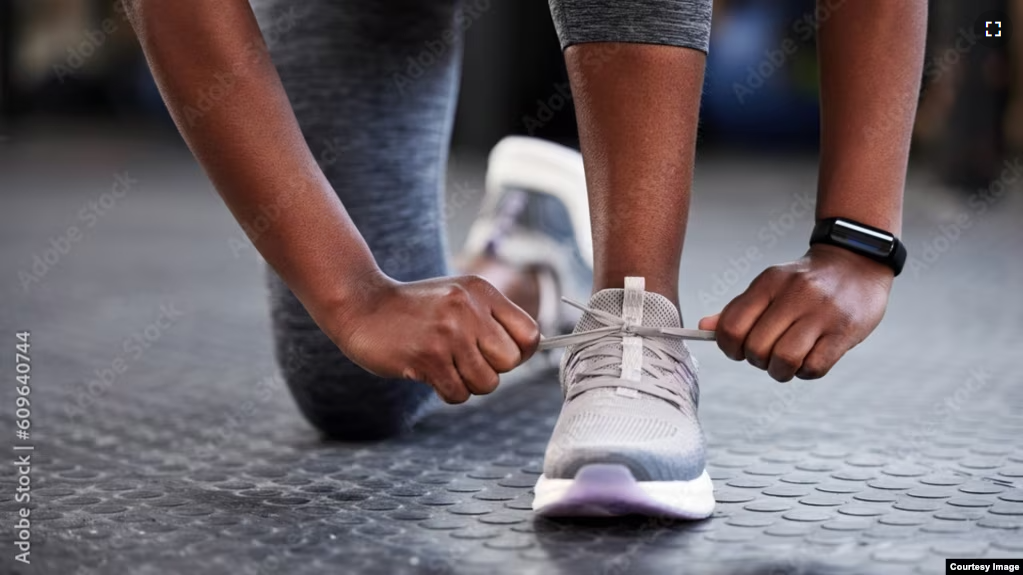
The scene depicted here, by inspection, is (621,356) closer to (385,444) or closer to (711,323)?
(711,323)

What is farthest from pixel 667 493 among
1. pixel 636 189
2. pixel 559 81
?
pixel 559 81

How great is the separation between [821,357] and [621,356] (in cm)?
15

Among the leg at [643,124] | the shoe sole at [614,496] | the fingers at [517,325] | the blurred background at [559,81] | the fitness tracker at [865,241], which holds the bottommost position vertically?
the shoe sole at [614,496]

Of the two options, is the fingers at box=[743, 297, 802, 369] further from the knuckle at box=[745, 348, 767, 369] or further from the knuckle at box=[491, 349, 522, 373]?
the knuckle at box=[491, 349, 522, 373]

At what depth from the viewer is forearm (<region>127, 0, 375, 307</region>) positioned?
831mm

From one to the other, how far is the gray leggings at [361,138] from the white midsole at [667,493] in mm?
395

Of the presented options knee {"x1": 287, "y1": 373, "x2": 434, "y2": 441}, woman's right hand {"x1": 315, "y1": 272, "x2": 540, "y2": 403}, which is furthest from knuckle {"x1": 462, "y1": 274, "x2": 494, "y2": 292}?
knee {"x1": 287, "y1": 373, "x2": 434, "y2": 441}

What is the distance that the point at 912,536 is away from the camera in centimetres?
79

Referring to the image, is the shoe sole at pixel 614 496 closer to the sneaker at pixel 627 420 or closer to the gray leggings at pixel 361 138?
the sneaker at pixel 627 420

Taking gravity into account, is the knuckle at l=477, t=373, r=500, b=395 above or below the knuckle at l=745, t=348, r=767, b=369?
below

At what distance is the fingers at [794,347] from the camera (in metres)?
0.83

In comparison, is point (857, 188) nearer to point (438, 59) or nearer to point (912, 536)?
point (912, 536)

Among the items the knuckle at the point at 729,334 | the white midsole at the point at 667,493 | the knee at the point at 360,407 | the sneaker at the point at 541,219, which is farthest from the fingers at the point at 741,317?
the sneaker at the point at 541,219

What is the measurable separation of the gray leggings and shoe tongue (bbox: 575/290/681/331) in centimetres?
34
